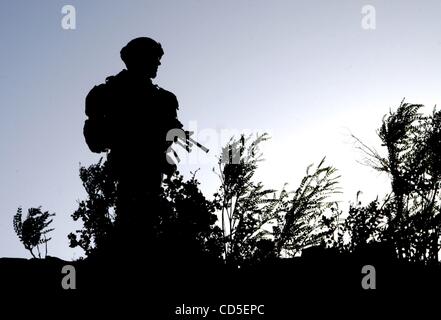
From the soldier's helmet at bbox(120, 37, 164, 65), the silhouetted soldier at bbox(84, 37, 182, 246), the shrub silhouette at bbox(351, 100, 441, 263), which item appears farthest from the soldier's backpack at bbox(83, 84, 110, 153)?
the shrub silhouette at bbox(351, 100, 441, 263)

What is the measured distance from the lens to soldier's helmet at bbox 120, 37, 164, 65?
3459 mm

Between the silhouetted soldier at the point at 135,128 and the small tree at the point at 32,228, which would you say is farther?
the small tree at the point at 32,228

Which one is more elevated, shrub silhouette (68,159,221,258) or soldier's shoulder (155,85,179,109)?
soldier's shoulder (155,85,179,109)

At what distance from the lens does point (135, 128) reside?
3.37m

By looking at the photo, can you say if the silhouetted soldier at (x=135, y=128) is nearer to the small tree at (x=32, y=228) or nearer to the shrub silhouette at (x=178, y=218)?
the shrub silhouette at (x=178, y=218)

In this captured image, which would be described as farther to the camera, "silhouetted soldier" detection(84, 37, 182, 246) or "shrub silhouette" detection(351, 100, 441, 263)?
"shrub silhouette" detection(351, 100, 441, 263)

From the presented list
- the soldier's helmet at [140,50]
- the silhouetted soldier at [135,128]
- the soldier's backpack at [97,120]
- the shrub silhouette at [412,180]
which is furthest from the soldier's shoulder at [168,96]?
the shrub silhouette at [412,180]

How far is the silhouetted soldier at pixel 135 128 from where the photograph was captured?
10.7 ft

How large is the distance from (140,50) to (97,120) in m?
0.73

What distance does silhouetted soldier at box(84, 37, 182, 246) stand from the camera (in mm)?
3262

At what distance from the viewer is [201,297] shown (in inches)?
146

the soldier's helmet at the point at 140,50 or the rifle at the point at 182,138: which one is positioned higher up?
the soldier's helmet at the point at 140,50

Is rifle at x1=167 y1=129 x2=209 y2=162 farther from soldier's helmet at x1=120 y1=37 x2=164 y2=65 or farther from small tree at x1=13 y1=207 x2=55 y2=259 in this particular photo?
small tree at x1=13 y1=207 x2=55 y2=259
